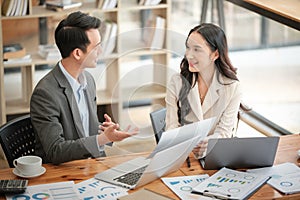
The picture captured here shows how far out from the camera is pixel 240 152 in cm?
296

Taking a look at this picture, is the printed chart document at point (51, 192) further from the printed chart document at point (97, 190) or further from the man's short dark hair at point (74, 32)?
the man's short dark hair at point (74, 32)

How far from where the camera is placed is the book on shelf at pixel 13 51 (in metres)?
4.78

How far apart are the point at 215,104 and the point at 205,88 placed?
81 mm

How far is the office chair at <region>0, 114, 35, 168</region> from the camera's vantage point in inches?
124

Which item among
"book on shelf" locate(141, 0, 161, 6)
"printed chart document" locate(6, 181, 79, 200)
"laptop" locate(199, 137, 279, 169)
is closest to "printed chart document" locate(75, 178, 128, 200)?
"printed chart document" locate(6, 181, 79, 200)

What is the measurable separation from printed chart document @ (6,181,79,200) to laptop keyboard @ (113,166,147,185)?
0.20m

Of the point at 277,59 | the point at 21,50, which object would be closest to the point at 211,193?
the point at 21,50

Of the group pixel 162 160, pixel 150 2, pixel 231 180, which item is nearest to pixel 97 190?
pixel 162 160

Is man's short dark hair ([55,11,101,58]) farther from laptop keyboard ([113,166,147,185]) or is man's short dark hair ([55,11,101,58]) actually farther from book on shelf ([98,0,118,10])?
book on shelf ([98,0,118,10])

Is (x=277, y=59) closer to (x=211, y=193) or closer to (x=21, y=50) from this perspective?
(x=21, y=50)

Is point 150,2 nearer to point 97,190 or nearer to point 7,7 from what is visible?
point 7,7

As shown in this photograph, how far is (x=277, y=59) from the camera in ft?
21.6

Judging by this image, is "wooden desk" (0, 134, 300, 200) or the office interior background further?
the office interior background

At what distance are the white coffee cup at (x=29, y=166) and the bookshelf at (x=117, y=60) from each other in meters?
0.36
